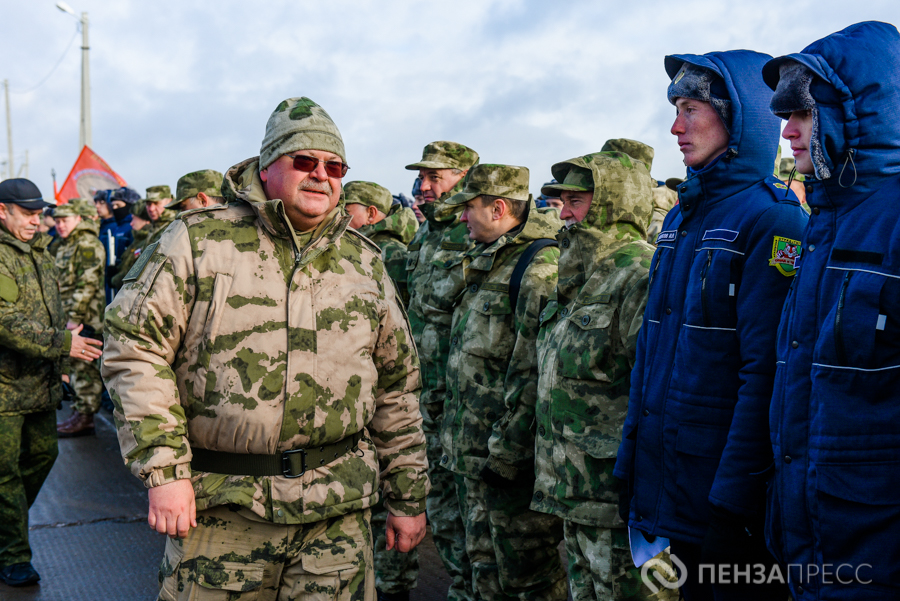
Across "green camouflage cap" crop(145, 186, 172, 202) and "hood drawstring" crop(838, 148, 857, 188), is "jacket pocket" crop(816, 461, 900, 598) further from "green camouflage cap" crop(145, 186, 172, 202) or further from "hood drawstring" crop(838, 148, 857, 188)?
"green camouflage cap" crop(145, 186, 172, 202)

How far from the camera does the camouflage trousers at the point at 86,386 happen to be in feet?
28.9

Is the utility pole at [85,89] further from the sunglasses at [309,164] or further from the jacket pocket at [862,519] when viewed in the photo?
the jacket pocket at [862,519]

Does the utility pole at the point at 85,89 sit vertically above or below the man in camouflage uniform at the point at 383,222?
above

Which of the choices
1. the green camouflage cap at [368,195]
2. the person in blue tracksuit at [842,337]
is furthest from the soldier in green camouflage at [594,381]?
the green camouflage cap at [368,195]

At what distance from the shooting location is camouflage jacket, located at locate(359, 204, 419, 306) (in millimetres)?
6531

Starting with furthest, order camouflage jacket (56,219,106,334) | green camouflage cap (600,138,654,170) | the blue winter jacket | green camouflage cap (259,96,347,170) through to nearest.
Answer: camouflage jacket (56,219,106,334), green camouflage cap (600,138,654,170), green camouflage cap (259,96,347,170), the blue winter jacket

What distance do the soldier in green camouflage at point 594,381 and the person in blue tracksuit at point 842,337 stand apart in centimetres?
98

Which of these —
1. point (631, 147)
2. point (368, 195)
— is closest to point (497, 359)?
point (631, 147)

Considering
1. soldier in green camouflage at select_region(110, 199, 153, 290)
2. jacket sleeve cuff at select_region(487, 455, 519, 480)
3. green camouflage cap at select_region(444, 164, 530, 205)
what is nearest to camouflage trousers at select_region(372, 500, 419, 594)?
jacket sleeve cuff at select_region(487, 455, 519, 480)

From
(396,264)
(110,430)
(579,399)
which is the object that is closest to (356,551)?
(579,399)

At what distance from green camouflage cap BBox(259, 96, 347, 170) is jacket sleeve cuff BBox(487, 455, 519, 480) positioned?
5.63ft

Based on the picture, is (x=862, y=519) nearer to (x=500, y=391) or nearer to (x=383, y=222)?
(x=500, y=391)

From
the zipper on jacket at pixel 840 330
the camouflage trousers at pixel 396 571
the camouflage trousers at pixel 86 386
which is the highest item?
the zipper on jacket at pixel 840 330

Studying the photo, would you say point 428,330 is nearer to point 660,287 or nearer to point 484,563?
point 484,563
